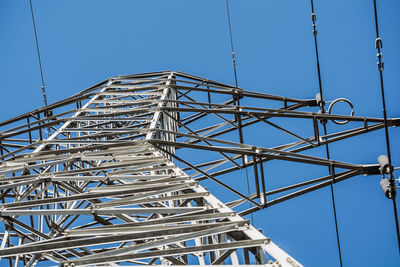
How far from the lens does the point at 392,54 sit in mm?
58875

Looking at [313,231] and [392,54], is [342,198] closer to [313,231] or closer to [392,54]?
[313,231]

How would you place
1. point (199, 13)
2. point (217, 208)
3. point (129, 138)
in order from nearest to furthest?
1. point (217, 208)
2. point (129, 138)
3. point (199, 13)

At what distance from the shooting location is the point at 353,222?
56969 millimetres

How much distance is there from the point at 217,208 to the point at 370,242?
48.0 meters

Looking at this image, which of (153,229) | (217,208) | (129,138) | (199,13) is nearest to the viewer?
(153,229)

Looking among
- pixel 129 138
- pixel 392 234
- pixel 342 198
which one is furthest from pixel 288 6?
pixel 129 138

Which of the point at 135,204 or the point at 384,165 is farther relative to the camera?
the point at 384,165

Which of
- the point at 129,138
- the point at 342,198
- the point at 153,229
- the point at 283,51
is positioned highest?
the point at 283,51

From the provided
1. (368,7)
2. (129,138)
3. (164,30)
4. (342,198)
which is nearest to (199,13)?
(164,30)

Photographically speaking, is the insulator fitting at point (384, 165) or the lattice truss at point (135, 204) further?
the insulator fitting at point (384, 165)

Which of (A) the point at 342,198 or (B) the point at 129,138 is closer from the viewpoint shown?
(B) the point at 129,138

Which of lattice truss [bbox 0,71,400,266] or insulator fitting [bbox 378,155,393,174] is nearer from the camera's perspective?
lattice truss [bbox 0,71,400,266]

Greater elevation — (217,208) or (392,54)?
(392,54)

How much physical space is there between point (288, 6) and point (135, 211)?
47.6 metres
